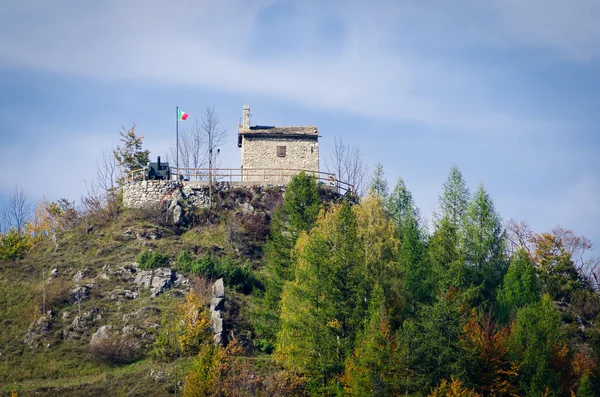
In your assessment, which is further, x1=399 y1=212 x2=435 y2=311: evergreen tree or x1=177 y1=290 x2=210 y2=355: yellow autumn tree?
x1=399 y1=212 x2=435 y2=311: evergreen tree

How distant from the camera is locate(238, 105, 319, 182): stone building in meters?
63.7

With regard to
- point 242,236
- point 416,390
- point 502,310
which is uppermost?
point 242,236

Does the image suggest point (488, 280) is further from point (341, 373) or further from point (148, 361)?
point (148, 361)

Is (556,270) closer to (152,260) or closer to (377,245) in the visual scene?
(377,245)

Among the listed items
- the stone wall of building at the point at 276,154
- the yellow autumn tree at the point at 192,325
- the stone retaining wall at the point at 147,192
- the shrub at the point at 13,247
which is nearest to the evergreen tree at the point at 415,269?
the yellow autumn tree at the point at 192,325

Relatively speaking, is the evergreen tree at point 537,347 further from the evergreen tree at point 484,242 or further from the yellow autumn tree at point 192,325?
the yellow autumn tree at point 192,325

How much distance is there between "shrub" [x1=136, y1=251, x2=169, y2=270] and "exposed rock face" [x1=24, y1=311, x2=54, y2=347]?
6354 mm

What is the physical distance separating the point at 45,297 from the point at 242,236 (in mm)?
13246

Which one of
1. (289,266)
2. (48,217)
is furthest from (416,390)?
(48,217)

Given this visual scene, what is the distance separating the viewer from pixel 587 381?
1682 inches

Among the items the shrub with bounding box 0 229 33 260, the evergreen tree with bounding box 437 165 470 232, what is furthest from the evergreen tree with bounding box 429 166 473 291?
the shrub with bounding box 0 229 33 260

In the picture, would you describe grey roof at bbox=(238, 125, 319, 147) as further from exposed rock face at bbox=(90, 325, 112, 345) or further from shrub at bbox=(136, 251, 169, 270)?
exposed rock face at bbox=(90, 325, 112, 345)

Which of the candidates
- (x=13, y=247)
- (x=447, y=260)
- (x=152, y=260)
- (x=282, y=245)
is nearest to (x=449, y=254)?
(x=447, y=260)

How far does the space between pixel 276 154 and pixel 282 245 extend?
50.7ft
